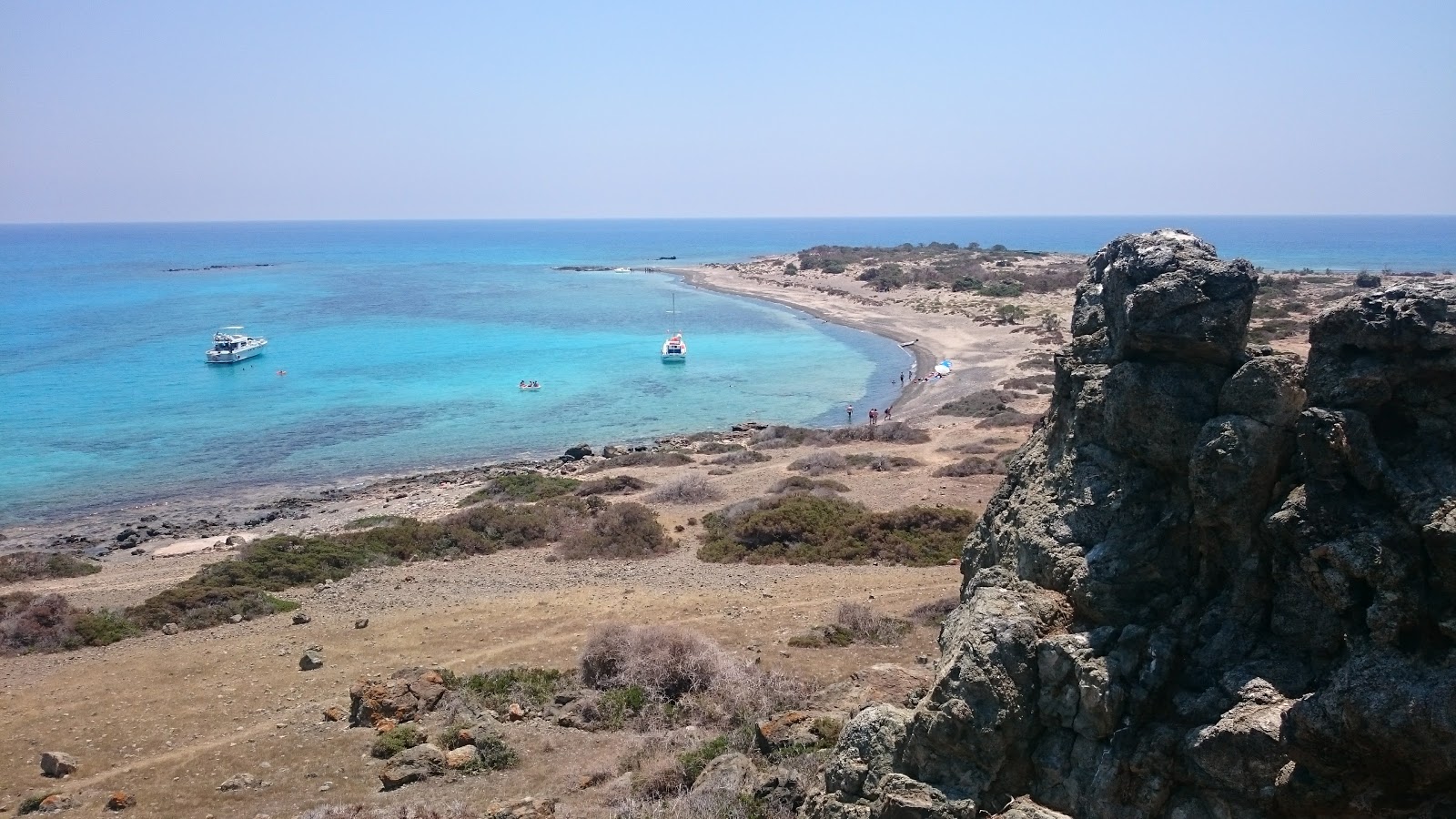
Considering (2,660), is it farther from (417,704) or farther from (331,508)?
(331,508)

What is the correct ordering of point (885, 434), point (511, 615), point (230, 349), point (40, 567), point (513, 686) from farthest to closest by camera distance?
point (230, 349) → point (885, 434) → point (40, 567) → point (511, 615) → point (513, 686)

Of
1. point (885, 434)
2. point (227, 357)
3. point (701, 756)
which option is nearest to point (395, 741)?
point (701, 756)

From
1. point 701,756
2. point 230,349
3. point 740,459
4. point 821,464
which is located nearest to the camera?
point 701,756

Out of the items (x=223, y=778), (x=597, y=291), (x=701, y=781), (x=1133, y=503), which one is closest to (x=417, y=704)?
(x=223, y=778)

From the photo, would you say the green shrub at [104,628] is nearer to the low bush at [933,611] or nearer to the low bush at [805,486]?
the low bush at [933,611]

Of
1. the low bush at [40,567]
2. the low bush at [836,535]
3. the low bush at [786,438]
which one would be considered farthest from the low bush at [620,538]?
the low bush at [786,438]

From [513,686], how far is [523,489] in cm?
1819

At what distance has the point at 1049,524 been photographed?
7.65 metres

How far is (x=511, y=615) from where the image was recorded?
17.7 metres

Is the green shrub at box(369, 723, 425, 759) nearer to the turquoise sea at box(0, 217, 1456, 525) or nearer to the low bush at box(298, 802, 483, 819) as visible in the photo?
the low bush at box(298, 802, 483, 819)

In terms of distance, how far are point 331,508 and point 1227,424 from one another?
3158cm

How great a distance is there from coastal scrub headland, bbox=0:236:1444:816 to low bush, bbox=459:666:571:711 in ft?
0.37

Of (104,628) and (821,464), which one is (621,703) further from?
(821,464)

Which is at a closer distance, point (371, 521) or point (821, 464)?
point (371, 521)
